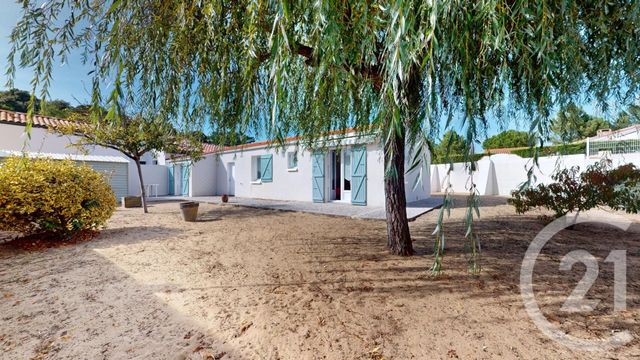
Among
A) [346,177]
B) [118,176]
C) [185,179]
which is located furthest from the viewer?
[185,179]

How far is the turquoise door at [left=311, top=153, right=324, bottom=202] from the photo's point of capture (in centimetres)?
1052

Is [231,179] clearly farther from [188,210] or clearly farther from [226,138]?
[226,138]

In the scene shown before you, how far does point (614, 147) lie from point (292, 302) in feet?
46.0

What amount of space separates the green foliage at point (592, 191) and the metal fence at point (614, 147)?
5318 mm

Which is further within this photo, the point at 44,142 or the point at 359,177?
the point at 44,142

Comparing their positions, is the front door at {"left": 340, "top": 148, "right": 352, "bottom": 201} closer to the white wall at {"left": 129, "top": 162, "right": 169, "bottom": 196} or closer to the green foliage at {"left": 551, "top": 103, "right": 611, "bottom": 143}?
the green foliage at {"left": 551, "top": 103, "right": 611, "bottom": 143}

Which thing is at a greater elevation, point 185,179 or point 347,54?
point 347,54

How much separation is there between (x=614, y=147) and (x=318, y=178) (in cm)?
1126

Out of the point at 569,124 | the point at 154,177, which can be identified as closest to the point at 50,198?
the point at 569,124

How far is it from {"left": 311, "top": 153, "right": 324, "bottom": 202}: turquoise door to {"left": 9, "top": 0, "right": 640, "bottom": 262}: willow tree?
21.2ft

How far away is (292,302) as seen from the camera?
263 centimetres

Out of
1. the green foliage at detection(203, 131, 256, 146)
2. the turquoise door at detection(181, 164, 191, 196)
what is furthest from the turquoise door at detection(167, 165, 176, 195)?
the green foliage at detection(203, 131, 256, 146)

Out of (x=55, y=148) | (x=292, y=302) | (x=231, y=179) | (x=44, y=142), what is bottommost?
(x=292, y=302)

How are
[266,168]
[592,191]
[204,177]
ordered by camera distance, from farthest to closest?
1. [204,177]
2. [266,168]
3. [592,191]
